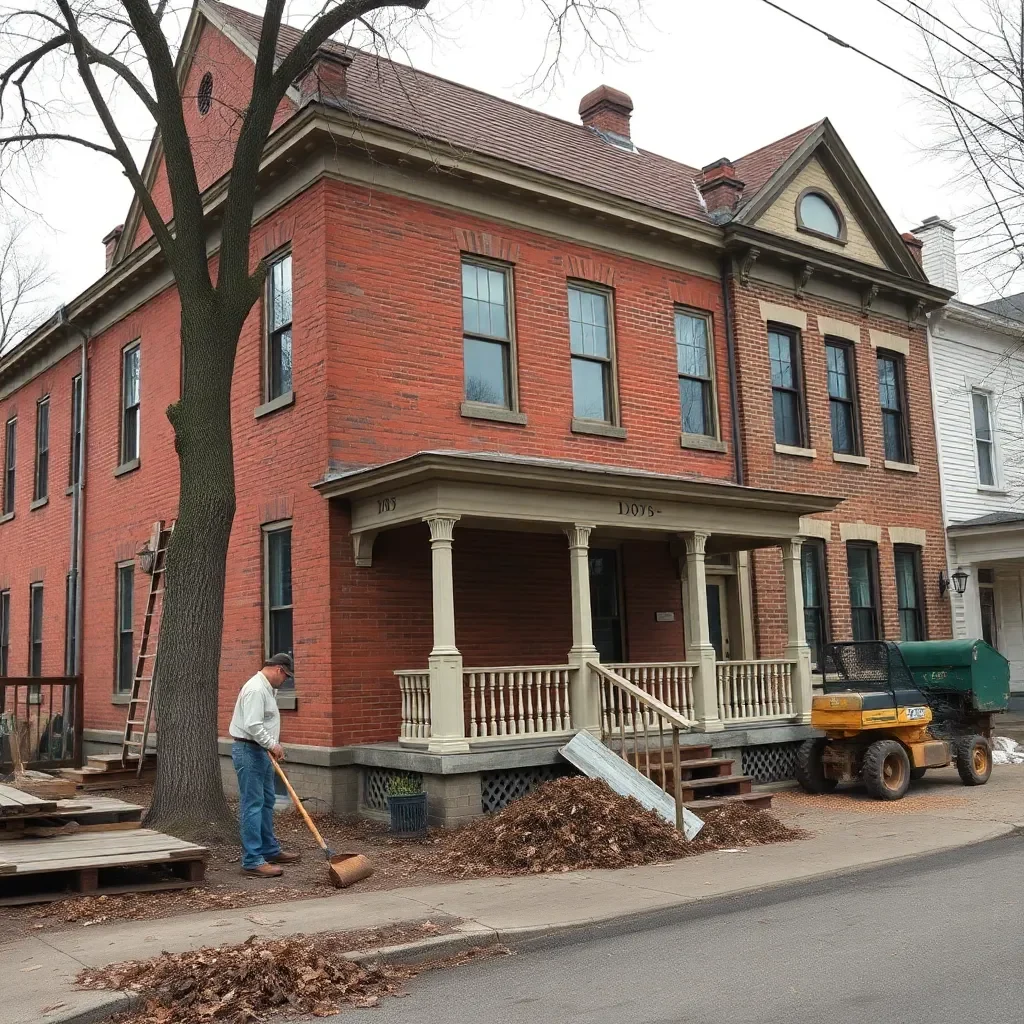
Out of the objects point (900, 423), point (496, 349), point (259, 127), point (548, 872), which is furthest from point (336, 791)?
point (900, 423)

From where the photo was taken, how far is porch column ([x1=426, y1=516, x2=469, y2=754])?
1138 cm

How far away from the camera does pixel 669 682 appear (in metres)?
14.0

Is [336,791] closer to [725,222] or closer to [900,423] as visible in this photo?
[725,222]

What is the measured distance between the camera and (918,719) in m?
13.9

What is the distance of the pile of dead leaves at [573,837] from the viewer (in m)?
9.80

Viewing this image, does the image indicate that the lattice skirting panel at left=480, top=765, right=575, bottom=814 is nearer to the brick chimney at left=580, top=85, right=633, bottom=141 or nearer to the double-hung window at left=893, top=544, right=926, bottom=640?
the double-hung window at left=893, top=544, right=926, bottom=640

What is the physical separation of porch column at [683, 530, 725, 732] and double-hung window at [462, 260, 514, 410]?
2982mm

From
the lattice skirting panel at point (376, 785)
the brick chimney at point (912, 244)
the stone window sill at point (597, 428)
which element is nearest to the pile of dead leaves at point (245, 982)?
the lattice skirting panel at point (376, 785)

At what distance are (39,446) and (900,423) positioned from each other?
1624cm

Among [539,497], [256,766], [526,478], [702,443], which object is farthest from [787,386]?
[256,766]

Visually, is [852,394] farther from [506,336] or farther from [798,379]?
[506,336]

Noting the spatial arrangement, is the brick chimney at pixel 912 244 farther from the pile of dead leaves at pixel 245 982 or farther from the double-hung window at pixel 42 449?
the pile of dead leaves at pixel 245 982

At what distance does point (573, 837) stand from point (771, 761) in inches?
214

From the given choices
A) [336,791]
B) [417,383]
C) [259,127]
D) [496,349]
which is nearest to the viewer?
[259,127]
